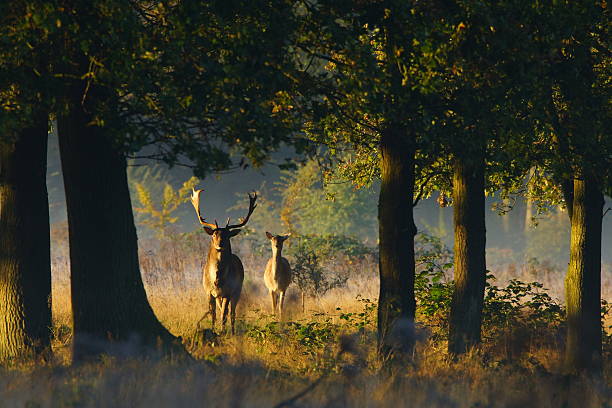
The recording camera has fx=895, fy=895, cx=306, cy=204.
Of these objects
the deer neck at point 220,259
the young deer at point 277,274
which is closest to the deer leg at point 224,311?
the deer neck at point 220,259

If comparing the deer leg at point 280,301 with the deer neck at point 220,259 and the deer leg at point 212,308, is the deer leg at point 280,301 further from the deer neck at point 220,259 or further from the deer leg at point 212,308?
the deer neck at point 220,259

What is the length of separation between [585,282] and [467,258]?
200 cm

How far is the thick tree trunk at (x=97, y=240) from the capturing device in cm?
1134

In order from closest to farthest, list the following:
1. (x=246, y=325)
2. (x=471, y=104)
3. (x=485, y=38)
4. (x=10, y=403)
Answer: (x=10, y=403), (x=485, y=38), (x=471, y=104), (x=246, y=325)

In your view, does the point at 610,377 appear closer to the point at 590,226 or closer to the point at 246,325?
the point at 590,226

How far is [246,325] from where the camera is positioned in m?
16.9

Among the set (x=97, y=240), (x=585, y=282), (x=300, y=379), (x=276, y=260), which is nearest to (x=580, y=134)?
(x=585, y=282)

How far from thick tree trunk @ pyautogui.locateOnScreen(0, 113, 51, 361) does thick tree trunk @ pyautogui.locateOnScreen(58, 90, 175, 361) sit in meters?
1.42

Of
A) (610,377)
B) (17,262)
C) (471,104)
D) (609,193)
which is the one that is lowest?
(610,377)

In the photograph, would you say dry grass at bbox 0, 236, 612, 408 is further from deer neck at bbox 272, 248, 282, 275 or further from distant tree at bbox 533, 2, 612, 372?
deer neck at bbox 272, 248, 282, 275

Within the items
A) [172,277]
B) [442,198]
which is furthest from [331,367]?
[172,277]

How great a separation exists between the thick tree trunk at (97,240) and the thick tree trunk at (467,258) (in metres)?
5.06

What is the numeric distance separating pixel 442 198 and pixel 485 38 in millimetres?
6687

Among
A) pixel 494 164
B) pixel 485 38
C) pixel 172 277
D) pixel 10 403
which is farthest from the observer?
pixel 172 277
